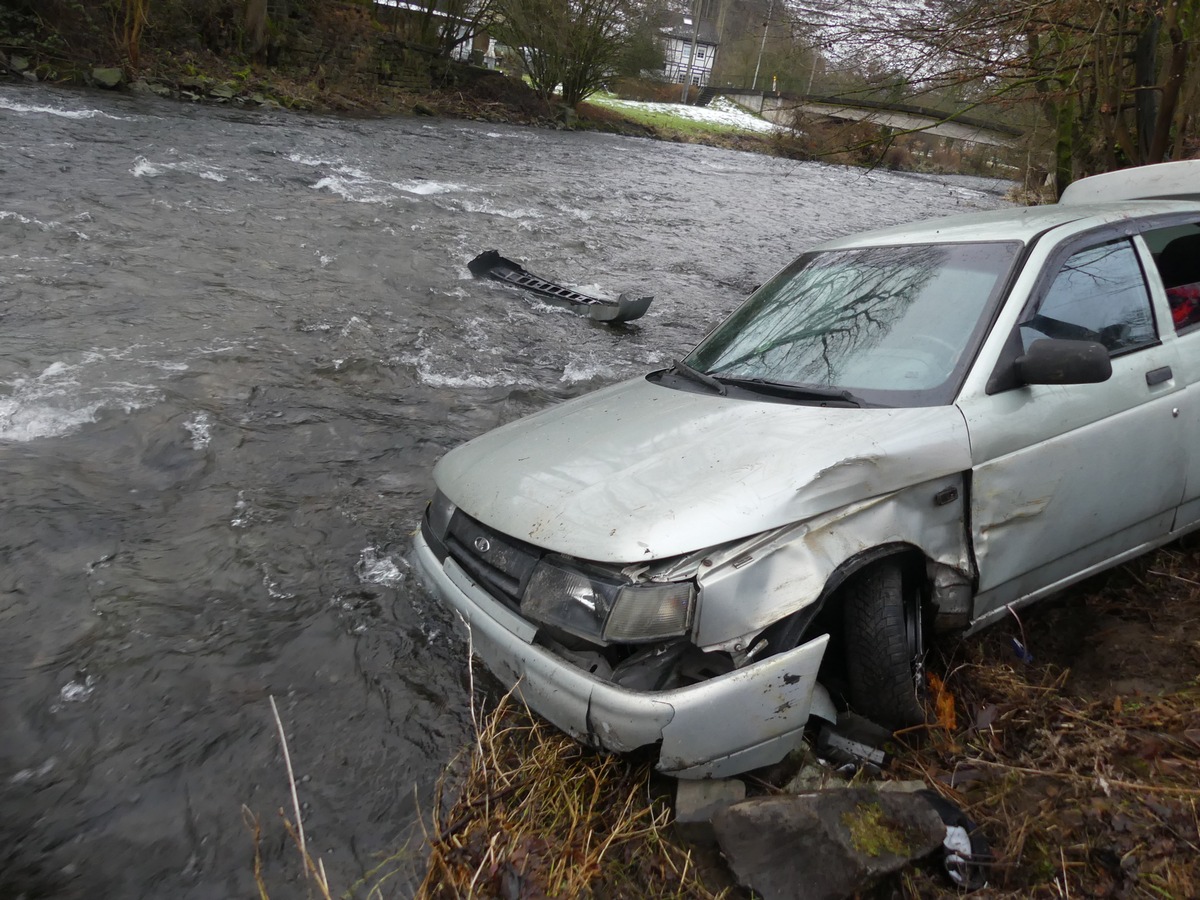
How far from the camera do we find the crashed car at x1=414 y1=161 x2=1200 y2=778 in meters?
2.47

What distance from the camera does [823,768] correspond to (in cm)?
266

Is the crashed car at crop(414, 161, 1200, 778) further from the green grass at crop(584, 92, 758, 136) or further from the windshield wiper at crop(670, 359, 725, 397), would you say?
the green grass at crop(584, 92, 758, 136)

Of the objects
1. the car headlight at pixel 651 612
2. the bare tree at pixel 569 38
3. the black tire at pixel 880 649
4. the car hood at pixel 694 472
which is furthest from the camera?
the bare tree at pixel 569 38

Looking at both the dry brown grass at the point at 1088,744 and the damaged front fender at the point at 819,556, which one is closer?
the dry brown grass at the point at 1088,744

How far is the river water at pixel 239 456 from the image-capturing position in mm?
2859

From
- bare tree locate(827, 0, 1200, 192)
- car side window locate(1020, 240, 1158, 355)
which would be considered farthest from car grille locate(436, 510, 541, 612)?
bare tree locate(827, 0, 1200, 192)

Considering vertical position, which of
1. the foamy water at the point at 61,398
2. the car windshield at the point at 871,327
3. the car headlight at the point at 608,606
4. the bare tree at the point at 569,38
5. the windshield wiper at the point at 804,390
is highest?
the bare tree at the point at 569,38

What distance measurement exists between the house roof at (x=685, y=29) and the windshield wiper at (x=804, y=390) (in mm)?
33853

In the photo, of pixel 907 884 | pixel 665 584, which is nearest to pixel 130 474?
pixel 665 584

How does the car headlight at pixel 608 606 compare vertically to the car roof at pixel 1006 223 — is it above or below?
below

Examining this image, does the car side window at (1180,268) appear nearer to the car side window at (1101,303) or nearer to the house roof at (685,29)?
the car side window at (1101,303)

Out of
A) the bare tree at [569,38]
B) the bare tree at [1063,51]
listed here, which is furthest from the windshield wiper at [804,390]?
the bare tree at [569,38]

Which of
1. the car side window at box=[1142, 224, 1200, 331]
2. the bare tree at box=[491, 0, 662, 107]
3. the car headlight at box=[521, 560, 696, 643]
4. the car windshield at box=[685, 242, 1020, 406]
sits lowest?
the car headlight at box=[521, 560, 696, 643]

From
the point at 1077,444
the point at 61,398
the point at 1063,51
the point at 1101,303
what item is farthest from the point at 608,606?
the point at 1063,51
